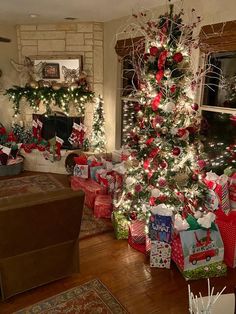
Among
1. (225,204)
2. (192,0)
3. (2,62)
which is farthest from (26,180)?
(192,0)

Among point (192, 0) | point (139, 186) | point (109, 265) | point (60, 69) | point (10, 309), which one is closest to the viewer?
point (10, 309)

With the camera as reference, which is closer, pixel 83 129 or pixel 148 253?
pixel 148 253

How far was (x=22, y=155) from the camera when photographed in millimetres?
5449

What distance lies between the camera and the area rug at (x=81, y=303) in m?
2.23

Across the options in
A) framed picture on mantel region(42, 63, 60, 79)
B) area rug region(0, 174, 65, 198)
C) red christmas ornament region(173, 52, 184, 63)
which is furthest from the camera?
framed picture on mantel region(42, 63, 60, 79)

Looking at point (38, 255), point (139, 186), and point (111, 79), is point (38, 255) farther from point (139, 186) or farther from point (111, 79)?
point (111, 79)

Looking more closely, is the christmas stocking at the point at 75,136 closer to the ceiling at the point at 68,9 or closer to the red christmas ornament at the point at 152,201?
the ceiling at the point at 68,9

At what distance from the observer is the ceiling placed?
3680 millimetres

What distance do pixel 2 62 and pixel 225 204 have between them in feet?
15.9

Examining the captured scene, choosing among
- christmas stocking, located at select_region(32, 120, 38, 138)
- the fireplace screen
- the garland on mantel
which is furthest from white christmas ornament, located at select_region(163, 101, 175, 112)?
christmas stocking, located at select_region(32, 120, 38, 138)

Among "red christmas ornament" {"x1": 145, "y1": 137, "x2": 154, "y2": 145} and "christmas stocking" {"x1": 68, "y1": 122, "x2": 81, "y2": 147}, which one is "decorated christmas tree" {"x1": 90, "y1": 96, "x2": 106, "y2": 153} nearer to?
"christmas stocking" {"x1": 68, "y1": 122, "x2": 81, "y2": 147}

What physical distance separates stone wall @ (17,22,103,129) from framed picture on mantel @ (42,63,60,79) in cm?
18

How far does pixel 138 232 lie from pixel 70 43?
3.77 metres

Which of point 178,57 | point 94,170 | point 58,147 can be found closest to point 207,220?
point 178,57
